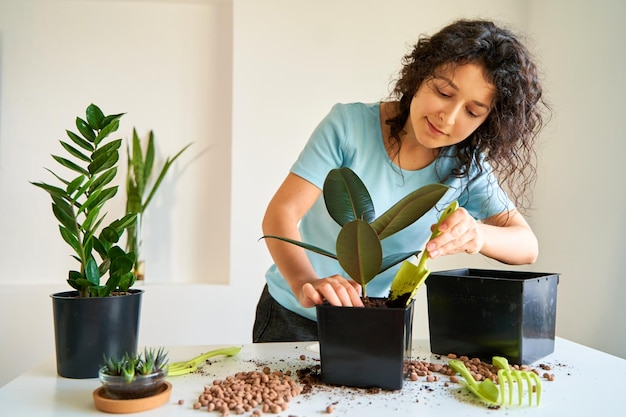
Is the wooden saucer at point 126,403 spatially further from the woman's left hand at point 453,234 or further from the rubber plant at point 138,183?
the rubber plant at point 138,183

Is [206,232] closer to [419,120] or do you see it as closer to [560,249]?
[560,249]

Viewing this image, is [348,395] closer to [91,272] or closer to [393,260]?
[393,260]

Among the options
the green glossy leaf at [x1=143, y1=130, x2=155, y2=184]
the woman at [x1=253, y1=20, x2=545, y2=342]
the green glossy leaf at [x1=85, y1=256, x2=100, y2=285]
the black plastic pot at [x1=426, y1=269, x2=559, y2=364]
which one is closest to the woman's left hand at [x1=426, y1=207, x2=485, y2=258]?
the woman at [x1=253, y1=20, x2=545, y2=342]

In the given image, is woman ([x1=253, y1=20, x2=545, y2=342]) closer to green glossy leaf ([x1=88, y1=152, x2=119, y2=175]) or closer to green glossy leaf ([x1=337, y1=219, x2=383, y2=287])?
green glossy leaf ([x1=337, y1=219, x2=383, y2=287])

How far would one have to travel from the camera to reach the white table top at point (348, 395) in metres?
0.92

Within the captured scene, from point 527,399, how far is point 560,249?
76.5 inches

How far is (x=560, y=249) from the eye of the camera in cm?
275

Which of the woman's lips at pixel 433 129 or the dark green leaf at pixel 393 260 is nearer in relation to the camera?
the dark green leaf at pixel 393 260

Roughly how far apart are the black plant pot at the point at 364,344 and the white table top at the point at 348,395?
1.1 inches

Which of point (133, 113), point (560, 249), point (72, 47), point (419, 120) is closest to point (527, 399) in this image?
point (419, 120)

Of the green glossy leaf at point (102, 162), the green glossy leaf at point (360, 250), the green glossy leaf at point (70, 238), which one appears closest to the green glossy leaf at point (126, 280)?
the green glossy leaf at point (70, 238)

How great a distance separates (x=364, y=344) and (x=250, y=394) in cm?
22

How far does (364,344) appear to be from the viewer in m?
1.02

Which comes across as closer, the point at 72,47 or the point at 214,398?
the point at 214,398
